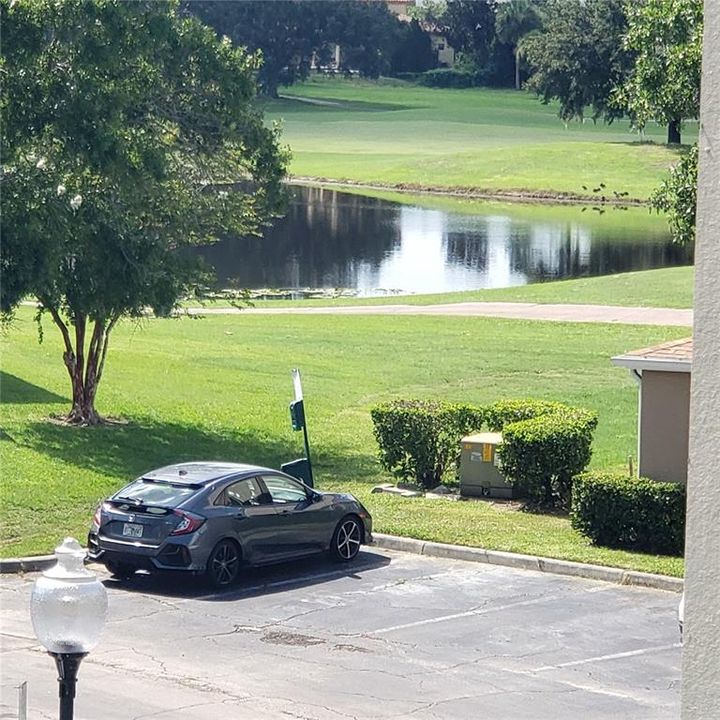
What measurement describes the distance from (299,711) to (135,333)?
84.4 ft

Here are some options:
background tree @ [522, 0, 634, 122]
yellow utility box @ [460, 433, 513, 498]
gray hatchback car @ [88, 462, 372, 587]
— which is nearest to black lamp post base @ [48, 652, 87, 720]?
gray hatchback car @ [88, 462, 372, 587]

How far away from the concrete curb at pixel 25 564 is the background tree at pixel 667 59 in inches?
398

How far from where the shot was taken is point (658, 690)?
12.3 meters

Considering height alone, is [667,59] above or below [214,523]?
above

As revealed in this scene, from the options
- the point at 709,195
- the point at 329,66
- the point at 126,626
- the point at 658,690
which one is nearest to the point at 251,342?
the point at 126,626

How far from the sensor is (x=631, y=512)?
1755 cm

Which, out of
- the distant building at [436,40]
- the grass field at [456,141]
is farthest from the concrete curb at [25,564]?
the distant building at [436,40]

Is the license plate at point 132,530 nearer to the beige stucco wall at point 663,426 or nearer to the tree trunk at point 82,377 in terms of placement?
the beige stucco wall at point 663,426

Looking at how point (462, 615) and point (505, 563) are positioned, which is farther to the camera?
point (505, 563)

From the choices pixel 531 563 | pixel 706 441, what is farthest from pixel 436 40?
pixel 706 441

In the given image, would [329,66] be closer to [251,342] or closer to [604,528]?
[251,342]

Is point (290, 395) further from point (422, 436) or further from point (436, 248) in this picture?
point (436, 248)

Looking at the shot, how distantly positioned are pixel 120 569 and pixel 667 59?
34.2ft

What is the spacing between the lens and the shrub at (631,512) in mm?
17297
